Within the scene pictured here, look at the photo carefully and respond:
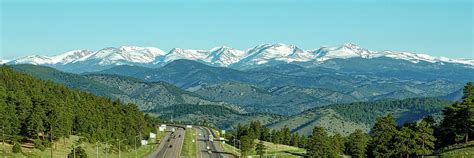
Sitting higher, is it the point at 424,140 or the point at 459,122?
the point at 459,122

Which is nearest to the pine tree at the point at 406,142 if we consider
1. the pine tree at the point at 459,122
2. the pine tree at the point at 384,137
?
the pine tree at the point at 384,137

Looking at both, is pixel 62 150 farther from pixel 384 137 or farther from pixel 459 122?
pixel 459 122

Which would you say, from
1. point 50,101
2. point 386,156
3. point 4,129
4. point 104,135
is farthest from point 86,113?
point 386,156

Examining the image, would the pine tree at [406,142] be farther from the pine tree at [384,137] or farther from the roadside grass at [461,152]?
the roadside grass at [461,152]

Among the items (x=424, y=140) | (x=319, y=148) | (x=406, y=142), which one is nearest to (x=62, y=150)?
(x=319, y=148)

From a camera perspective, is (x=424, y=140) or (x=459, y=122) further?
(x=459, y=122)

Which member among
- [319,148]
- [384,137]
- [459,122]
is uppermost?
[459,122]

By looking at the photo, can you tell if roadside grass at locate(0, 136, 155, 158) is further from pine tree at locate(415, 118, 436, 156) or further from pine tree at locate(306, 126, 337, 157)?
pine tree at locate(415, 118, 436, 156)

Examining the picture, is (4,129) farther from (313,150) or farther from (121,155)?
(313,150)

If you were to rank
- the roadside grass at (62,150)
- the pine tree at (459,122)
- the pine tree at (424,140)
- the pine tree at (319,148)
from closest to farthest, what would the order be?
the roadside grass at (62,150) → the pine tree at (424,140) → the pine tree at (459,122) → the pine tree at (319,148)

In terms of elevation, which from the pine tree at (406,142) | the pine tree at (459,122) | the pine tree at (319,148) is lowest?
the pine tree at (319,148)

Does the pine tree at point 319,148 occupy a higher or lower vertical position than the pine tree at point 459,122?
lower

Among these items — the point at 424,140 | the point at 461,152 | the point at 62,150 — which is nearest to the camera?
the point at 461,152

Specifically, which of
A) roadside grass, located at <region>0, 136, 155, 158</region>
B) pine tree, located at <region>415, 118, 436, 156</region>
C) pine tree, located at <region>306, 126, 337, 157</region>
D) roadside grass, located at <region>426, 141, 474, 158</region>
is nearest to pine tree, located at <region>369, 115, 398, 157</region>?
pine tree, located at <region>415, 118, 436, 156</region>
